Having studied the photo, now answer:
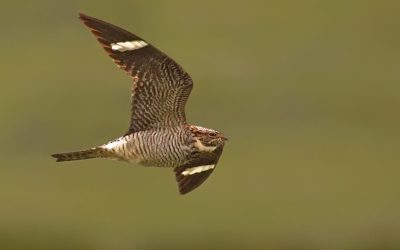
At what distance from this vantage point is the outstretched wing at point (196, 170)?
11273mm

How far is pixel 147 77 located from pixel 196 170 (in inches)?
38.0

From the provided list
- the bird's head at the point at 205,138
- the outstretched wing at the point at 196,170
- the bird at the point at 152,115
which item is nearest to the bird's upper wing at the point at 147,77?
the bird at the point at 152,115

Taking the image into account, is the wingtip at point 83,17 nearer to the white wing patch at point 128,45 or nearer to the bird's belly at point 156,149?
the white wing patch at point 128,45

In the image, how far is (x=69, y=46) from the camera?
36.7 meters

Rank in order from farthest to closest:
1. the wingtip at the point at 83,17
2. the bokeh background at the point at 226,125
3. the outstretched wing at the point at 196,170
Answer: the bokeh background at the point at 226,125, the outstretched wing at the point at 196,170, the wingtip at the point at 83,17

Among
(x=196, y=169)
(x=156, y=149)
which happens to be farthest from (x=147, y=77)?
(x=196, y=169)

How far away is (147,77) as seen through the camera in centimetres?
1075

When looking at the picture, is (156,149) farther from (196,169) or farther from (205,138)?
(196,169)

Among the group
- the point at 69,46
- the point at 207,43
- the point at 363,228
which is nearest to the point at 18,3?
the point at 69,46

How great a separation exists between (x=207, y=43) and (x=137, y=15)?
1744 mm

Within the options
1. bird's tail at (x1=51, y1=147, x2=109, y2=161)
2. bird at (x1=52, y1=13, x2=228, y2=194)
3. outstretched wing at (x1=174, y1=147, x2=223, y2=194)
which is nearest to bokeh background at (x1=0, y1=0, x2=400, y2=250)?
outstretched wing at (x1=174, y1=147, x2=223, y2=194)

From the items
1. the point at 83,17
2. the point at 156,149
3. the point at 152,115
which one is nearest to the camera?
the point at 83,17

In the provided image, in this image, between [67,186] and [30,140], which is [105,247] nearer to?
[67,186]

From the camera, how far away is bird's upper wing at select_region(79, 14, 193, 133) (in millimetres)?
10555
